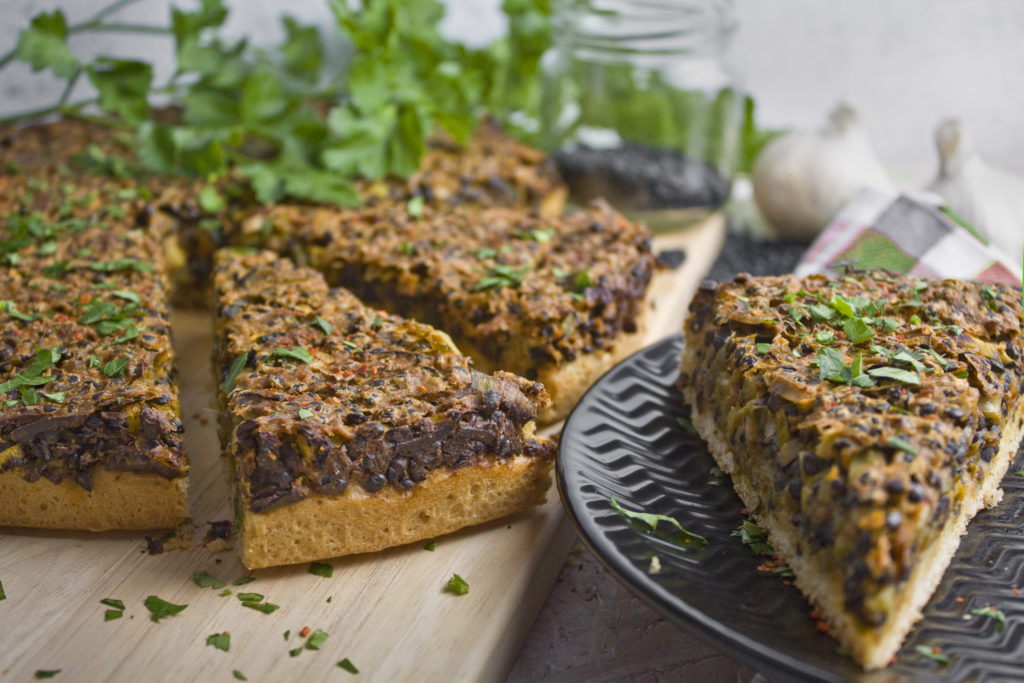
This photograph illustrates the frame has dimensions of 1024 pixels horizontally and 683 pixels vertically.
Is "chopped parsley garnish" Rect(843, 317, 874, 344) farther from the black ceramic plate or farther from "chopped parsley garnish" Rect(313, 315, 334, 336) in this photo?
"chopped parsley garnish" Rect(313, 315, 334, 336)

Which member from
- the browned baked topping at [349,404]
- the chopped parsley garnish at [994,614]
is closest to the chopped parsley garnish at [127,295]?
the browned baked topping at [349,404]

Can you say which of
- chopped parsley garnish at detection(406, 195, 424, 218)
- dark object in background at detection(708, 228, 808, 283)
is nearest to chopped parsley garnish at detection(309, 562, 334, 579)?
chopped parsley garnish at detection(406, 195, 424, 218)

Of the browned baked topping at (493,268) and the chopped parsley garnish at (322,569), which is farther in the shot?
the browned baked topping at (493,268)

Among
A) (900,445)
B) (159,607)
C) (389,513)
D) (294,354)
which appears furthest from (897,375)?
(159,607)

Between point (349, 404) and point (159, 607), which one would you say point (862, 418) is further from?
point (159, 607)

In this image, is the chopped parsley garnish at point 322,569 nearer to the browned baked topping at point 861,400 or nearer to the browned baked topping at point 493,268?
the browned baked topping at point 493,268

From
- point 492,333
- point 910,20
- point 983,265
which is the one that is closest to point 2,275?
point 492,333

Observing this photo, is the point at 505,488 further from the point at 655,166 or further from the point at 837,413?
the point at 655,166
